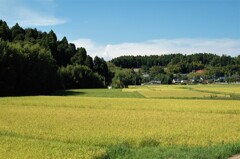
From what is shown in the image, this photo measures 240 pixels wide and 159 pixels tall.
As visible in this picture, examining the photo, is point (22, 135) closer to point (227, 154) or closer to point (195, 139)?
point (195, 139)

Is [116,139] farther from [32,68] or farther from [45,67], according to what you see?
[45,67]

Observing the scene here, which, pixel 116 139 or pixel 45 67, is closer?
pixel 116 139

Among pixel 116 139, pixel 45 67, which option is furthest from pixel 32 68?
pixel 116 139

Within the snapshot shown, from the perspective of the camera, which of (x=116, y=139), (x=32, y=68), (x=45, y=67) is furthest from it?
(x=45, y=67)

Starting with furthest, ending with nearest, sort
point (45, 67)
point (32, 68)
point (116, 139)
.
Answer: point (45, 67) → point (32, 68) → point (116, 139)

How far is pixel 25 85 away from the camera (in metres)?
78.6

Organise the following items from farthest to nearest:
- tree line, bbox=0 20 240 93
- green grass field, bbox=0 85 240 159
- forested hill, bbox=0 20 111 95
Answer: tree line, bbox=0 20 240 93
forested hill, bbox=0 20 111 95
green grass field, bbox=0 85 240 159

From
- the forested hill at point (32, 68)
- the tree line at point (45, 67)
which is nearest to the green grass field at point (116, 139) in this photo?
the forested hill at point (32, 68)

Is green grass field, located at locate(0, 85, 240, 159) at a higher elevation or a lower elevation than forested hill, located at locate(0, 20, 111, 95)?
lower

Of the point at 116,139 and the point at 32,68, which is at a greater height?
the point at 32,68

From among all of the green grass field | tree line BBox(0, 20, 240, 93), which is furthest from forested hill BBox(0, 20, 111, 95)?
the green grass field

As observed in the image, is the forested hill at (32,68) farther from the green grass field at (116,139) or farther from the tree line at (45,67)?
the green grass field at (116,139)

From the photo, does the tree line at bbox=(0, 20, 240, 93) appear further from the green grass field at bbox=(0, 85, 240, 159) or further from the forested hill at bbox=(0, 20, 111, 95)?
the green grass field at bbox=(0, 85, 240, 159)

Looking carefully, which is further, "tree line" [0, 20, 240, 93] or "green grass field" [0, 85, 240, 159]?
"tree line" [0, 20, 240, 93]
